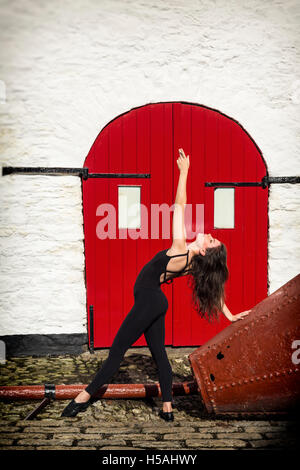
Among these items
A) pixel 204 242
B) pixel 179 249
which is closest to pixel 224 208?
pixel 204 242

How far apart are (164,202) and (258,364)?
2.44 metres

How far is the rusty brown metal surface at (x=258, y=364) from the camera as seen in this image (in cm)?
295

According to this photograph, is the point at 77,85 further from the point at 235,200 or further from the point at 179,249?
the point at 179,249

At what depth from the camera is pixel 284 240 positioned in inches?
199

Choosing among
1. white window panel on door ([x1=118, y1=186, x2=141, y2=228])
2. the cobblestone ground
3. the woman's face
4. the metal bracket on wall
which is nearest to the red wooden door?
white window panel on door ([x1=118, y1=186, x2=141, y2=228])

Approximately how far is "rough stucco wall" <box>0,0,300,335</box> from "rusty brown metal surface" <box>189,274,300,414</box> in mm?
2163

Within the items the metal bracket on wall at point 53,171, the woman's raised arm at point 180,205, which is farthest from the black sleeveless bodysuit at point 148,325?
the metal bracket on wall at point 53,171

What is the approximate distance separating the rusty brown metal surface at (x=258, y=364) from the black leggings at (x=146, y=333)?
0.27 metres

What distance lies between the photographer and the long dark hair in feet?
10.5

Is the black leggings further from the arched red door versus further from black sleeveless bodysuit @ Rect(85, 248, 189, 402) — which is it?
the arched red door

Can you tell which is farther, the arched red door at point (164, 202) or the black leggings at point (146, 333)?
the arched red door at point (164, 202)

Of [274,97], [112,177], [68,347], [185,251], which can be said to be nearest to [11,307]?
[68,347]

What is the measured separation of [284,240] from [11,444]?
3603mm

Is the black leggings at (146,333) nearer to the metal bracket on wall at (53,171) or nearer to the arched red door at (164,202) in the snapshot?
the arched red door at (164,202)
